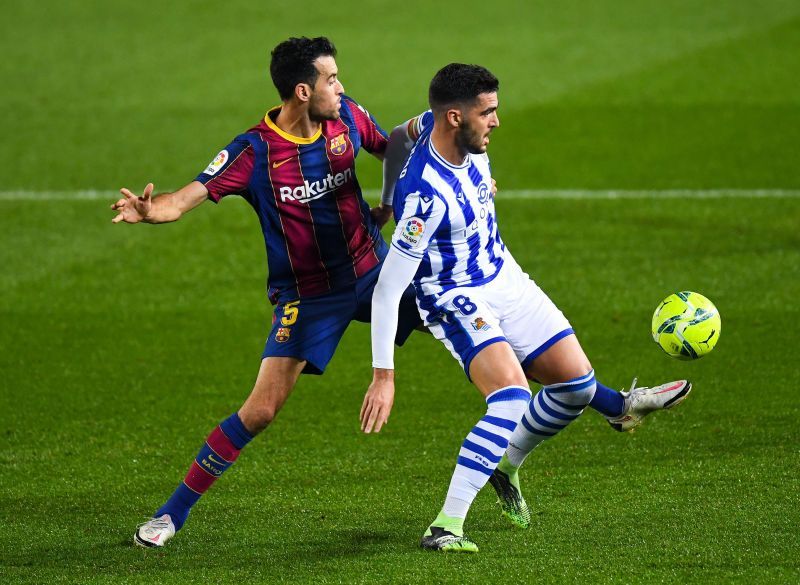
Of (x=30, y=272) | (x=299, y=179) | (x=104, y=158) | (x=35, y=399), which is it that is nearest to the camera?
(x=299, y=179)

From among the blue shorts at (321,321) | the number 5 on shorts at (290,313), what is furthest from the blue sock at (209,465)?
the number 5 on shorts at (290,313)

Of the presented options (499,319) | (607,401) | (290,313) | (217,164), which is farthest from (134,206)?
(607,401)

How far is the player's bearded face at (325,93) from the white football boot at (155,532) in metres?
2.03

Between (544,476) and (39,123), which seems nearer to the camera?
(544,476)

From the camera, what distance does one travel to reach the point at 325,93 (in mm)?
6211

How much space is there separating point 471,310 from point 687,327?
1.22m

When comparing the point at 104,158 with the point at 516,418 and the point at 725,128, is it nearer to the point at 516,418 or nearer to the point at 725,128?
the point at 725,128

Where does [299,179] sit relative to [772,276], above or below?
above

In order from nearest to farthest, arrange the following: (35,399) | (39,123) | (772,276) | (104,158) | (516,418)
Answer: (516,418), (35,399), (772,276), (104,158), (39,123)

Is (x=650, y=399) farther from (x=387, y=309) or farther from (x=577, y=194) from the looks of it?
(x=577, y=194)

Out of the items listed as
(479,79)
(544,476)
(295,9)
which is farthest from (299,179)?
(295,9)

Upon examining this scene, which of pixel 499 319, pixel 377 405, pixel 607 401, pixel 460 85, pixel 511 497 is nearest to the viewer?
pixel 377 405

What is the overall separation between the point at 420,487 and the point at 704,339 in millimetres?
1630

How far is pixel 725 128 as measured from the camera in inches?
632
